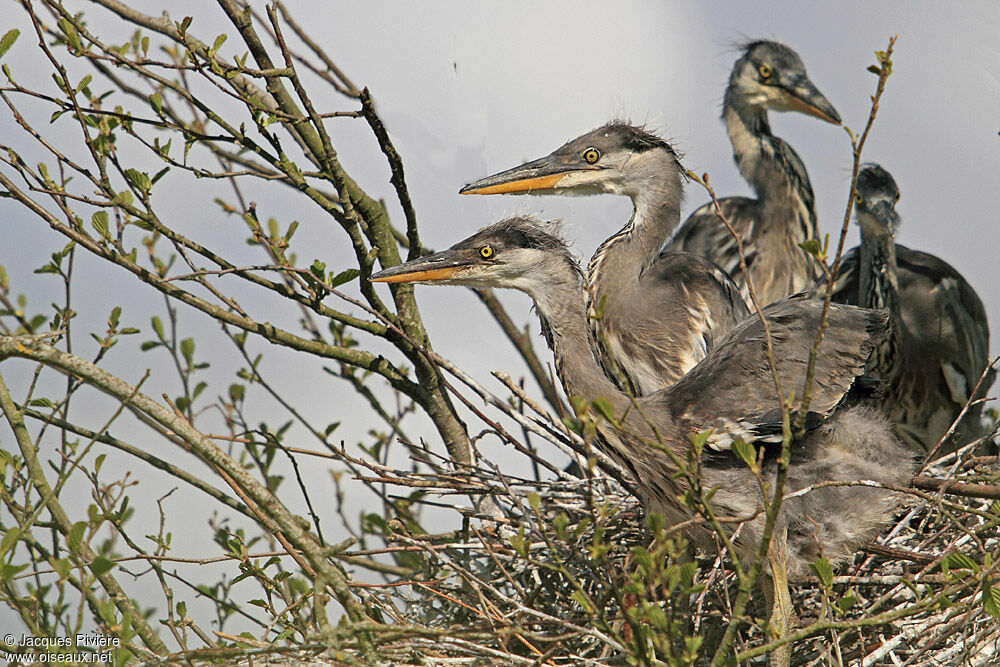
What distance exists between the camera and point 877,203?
3.12 metres


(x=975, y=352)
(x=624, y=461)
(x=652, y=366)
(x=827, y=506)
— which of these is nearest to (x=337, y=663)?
(x=624, y=461)

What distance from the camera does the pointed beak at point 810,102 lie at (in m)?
3.80

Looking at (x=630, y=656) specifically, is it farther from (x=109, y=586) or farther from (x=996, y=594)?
(x=109, y=586)

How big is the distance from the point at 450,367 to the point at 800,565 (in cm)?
95

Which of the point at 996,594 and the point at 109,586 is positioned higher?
the point at 109,586

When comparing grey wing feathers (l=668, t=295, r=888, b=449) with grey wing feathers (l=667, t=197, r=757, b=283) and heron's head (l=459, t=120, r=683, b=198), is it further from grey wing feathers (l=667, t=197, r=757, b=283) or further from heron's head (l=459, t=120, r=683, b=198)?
grey wing feathers (l=667, t=197, r=757, b=283)

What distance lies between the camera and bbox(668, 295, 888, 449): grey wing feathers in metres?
2.15

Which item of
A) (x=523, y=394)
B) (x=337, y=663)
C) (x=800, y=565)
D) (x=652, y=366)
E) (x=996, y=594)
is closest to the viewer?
(x=996, y=594)

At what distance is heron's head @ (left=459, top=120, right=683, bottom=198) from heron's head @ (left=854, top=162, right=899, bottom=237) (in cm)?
65

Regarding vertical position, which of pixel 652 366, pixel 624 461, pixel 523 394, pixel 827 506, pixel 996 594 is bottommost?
pixel 996 594

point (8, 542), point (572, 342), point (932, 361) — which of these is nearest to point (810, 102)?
point (932, 361)

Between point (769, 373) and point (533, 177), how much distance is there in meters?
1.19

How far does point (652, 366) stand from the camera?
2.93m

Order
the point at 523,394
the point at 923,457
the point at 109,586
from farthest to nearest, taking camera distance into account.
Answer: the point at 923,457, the point at 523,394, the point at 109,586
